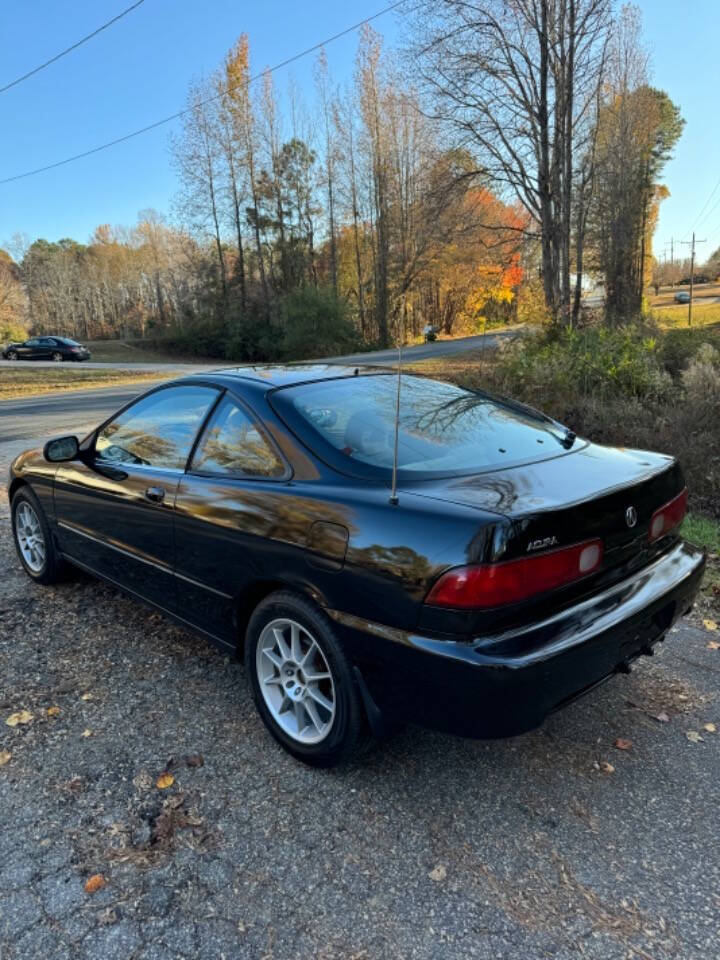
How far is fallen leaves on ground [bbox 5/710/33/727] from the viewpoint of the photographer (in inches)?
115

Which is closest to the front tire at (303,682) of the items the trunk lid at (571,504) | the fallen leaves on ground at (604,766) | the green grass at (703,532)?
the trunk lid at (571,504)

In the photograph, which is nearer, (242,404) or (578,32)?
(242,404)

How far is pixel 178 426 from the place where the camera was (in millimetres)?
3275

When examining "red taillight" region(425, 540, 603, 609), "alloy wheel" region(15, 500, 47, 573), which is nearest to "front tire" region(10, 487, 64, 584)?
"alloy wheel" region(15, 500, 47, 573)

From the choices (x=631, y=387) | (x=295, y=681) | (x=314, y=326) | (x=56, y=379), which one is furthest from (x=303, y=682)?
(x=314, y=326)

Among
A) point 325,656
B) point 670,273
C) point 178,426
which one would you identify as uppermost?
point 670,273

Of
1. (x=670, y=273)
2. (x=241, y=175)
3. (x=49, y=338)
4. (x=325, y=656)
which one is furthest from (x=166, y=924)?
(x=670, y=273)

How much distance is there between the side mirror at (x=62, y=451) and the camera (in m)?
3.78

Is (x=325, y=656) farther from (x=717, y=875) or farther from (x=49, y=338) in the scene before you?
(x=49, y=338)

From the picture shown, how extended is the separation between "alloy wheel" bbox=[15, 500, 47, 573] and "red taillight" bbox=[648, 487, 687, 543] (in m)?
3.62

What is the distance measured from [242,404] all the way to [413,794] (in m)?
1.74

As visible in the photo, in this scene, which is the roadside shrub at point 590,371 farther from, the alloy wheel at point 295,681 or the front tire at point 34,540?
the alloy wheel at point 295,681

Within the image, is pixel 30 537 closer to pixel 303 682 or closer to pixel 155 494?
pixel 155 494

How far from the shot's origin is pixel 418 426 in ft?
9.39
